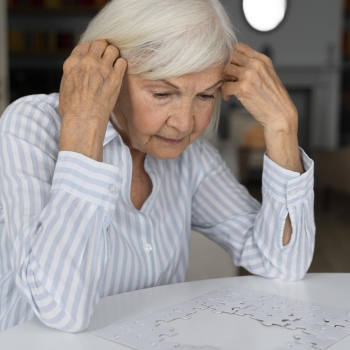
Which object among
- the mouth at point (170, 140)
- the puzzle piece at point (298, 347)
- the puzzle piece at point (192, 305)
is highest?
the mouth at point (170, 140)

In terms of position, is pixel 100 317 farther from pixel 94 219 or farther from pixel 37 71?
pixel 37 71

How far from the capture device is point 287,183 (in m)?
1.29

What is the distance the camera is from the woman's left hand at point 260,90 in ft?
4.35

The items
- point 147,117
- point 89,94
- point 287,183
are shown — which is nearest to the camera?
point 89,94

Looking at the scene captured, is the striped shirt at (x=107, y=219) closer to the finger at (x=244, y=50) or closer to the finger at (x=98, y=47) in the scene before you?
the finger at (x=98, y=47)

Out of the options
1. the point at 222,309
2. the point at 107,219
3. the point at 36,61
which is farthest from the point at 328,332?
the point at 36,61

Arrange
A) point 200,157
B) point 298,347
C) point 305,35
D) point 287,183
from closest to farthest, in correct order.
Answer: point 298,347, point 287,183, point 200,157, point 305,35

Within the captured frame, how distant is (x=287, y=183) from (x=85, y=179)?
510 mm

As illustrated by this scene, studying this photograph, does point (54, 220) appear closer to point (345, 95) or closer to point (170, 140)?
point (170, 140)

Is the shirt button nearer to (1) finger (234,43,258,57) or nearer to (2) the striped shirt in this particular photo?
(2) the striped shirt

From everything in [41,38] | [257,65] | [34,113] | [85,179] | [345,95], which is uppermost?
[41,38]

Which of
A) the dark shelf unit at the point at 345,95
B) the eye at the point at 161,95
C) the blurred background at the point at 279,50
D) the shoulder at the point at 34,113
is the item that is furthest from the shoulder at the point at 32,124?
the dark shelf unit at the point at 345,95

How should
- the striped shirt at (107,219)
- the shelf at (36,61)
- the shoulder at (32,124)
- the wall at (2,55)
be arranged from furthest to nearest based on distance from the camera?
1. the shelf at (36,61)
2. the wall at (2,55)
3. the shoulder at (32,124)
4. the striped shirt at (107,219)

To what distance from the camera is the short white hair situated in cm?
112
